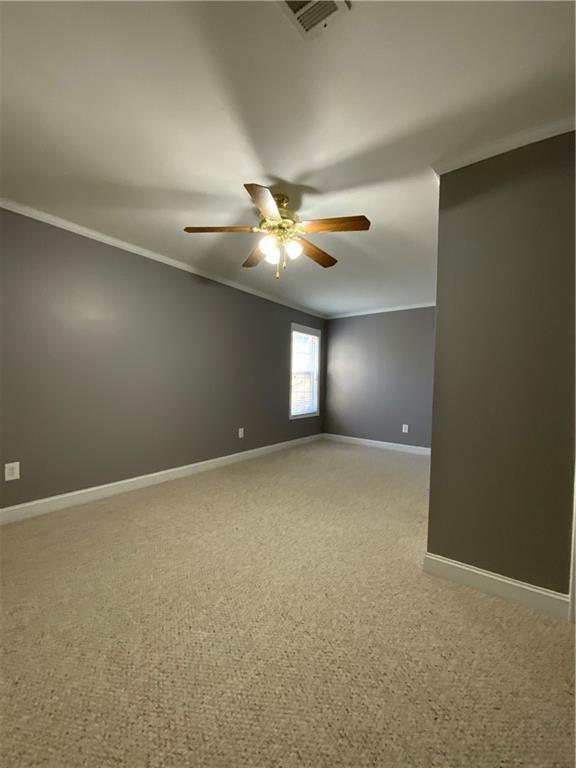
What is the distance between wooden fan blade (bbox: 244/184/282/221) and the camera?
160 centimetres

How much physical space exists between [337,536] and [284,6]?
8.74ft

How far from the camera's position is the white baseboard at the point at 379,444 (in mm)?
4855

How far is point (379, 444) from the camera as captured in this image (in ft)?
17.2

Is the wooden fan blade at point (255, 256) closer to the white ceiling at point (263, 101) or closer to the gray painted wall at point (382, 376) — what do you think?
the white ceiling at point (263, 101)

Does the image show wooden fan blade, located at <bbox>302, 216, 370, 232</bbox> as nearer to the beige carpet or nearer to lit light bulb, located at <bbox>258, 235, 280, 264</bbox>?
lit light bulb, located at <bbox>258, 235, 280, 264</bbox>

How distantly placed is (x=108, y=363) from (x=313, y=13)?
2.75 metres

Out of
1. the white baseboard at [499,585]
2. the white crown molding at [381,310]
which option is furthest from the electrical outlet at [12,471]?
the white crown molding at [381,310]

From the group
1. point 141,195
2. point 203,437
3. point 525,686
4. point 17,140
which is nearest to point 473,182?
point 141,195

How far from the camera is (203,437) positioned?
370 centimetres

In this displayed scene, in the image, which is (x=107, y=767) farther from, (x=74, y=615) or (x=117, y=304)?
(x=117, y=304)

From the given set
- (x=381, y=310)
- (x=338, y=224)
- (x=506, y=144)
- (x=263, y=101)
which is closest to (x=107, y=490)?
(x=338, y=224)

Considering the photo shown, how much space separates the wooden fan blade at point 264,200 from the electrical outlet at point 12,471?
8.43 feet

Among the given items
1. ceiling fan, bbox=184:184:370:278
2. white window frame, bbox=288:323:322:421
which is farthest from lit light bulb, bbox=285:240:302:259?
white window frame, bbox=288:323:322:421

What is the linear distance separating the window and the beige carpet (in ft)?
10.4
